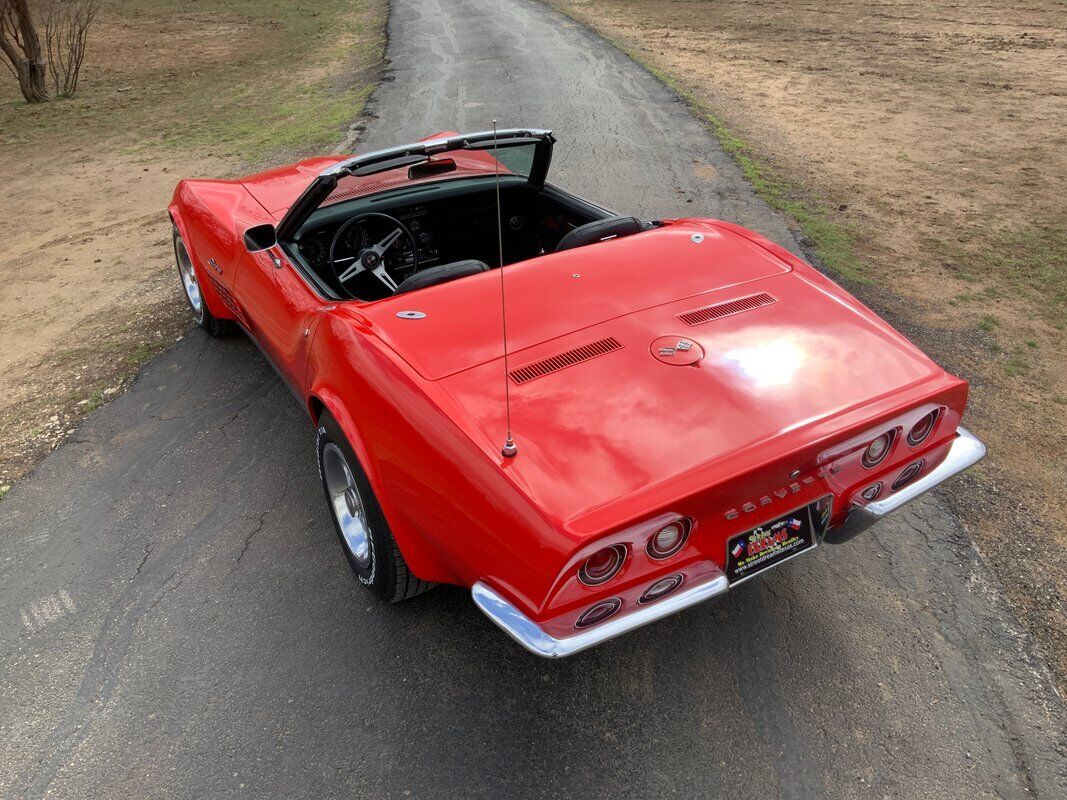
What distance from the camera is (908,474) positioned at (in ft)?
8.23

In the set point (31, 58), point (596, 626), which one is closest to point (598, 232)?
point (596, 626)

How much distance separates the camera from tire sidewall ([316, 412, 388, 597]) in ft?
8.38

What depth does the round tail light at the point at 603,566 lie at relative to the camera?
1961 mm

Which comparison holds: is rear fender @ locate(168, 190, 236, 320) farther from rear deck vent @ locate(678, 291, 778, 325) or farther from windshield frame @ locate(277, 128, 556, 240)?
rear deck vent @ locate(678, 291, 778, 325)

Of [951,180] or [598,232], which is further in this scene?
[951,180]

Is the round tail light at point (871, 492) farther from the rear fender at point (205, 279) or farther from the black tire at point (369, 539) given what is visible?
the rear fender at point (205, 279)

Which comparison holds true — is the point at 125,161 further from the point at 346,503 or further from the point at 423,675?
the point at 423,675

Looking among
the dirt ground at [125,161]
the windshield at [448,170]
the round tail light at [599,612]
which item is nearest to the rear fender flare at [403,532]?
the round tail light at [599,612]

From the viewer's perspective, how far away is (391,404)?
94.2 inches

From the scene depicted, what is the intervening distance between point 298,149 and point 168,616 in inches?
279

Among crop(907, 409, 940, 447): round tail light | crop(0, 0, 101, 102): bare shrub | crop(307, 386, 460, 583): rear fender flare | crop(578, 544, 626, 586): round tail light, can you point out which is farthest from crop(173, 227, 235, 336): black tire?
crop(0, 0, 101, 102): bare shrub

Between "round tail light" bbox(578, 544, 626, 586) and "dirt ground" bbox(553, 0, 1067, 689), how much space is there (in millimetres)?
1762

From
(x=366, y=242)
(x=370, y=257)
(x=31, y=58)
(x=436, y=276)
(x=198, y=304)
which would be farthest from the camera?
(x=31, y=58)

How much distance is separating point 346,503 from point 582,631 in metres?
1.34
